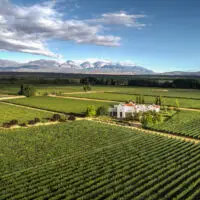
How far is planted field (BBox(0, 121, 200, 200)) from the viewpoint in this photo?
76.8 ft

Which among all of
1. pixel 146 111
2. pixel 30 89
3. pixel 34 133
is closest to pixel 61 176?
pixel 34 133

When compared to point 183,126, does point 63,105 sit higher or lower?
higher

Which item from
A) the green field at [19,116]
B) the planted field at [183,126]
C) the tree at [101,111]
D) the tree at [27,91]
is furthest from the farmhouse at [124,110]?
the tree at [27,91]

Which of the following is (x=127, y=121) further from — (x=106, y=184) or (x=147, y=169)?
(x=106, y=184)

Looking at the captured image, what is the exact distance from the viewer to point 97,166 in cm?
3000

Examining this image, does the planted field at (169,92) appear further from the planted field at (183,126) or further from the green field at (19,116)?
the green field at (19,116)

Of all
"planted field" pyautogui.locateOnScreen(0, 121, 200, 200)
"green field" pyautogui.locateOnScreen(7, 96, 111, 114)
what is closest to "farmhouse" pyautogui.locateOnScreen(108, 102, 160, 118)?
"green field" pyautogui.locateOnScreen(7, 96, 111, 114)

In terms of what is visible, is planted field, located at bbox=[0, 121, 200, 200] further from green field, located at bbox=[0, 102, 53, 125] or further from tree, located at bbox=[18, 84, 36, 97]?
tree, located at bbox=[18, 84, 36, 97]

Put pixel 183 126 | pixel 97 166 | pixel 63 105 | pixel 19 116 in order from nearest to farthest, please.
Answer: pixel 97 166 < pixel 183 126 < pixel 19 116 < pixel 63 105

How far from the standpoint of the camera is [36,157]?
32.7m

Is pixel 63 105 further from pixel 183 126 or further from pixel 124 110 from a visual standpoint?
pixel 183 126

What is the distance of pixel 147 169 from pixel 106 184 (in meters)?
6.60

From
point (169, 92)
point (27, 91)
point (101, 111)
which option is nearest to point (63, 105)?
point (101, 111)

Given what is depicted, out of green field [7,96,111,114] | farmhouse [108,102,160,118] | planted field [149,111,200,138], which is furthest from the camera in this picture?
green field [7,96,111,114]
